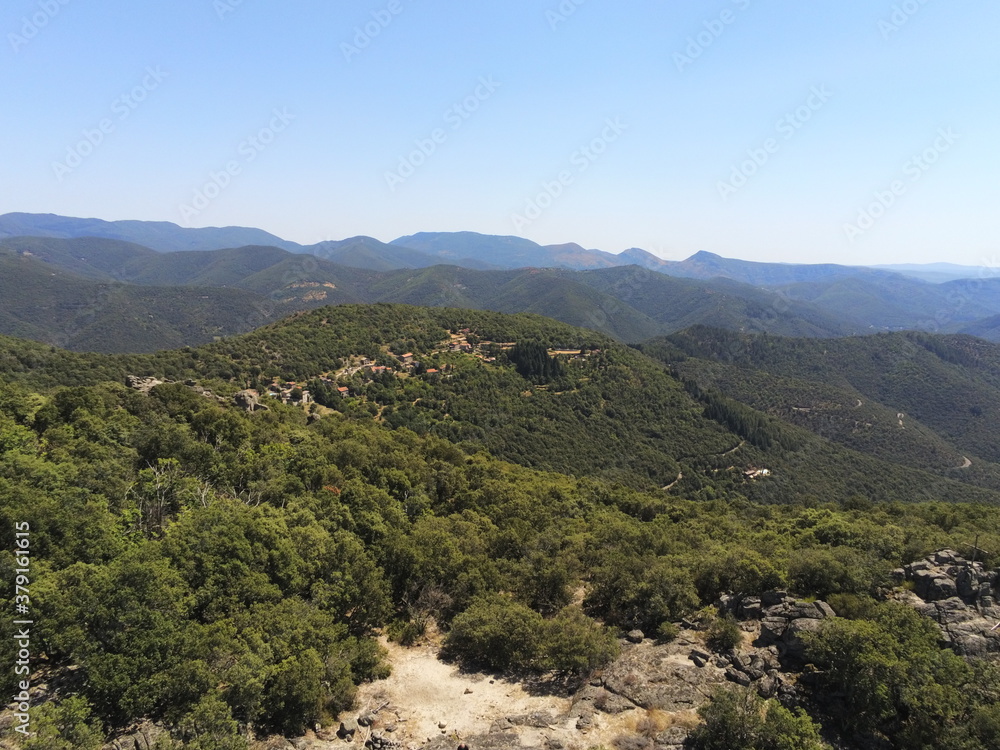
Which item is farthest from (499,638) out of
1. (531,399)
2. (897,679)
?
(531,399)

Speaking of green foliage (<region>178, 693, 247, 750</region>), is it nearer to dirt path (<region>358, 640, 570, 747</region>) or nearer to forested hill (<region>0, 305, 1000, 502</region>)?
dirt path (<region>358, 640, 570, 747</region>)

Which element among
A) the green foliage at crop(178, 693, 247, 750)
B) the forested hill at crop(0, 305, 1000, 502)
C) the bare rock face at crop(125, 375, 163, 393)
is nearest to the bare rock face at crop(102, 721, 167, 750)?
the green foliage at crop(178, 693, 247, 750)

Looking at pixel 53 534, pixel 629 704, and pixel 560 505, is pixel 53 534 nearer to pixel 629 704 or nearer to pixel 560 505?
pixel 629 704

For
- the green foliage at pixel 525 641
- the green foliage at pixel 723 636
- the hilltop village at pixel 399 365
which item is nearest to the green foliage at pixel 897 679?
the green foliage at pixel 723 636

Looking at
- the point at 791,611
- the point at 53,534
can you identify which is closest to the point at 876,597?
the point at 791,611

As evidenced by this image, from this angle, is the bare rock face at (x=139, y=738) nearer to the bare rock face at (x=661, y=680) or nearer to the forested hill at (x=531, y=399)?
the bare rock face at (x=661, y=680)

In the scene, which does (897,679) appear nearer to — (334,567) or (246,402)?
(334,567)
